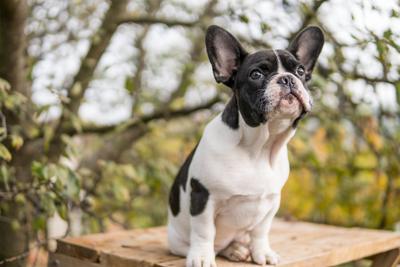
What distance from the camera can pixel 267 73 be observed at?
4.91 ft

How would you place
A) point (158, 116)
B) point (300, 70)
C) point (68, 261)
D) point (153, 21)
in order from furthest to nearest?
→ point (158, 116) < point (153, 21) < point (68, 261) < point (300, 70)

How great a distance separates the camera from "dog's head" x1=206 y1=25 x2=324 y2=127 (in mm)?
1429

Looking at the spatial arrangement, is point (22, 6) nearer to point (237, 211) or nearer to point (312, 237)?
point (237, 211)

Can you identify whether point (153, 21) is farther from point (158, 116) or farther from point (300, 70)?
point (300, 70)

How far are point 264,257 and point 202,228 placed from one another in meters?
0.24

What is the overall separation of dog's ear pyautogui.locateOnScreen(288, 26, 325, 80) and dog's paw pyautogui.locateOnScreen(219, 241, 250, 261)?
0.62 metres

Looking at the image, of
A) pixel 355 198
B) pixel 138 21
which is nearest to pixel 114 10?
pixel 138 21

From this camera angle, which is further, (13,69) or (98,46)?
(98,46)

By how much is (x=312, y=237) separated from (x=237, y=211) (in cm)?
79

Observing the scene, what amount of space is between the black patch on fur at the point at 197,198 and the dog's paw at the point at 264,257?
0.86 feet

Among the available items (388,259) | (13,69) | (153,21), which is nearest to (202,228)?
(388,259)

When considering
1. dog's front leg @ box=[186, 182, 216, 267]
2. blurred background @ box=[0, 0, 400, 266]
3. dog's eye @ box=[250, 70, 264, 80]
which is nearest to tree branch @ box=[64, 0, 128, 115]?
blurred background @ box=[0, 0, 400, 266]

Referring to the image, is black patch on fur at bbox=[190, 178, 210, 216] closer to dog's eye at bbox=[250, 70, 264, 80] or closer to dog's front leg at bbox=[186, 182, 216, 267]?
dog's front leg at bbox=[186, 182, 216, 267]

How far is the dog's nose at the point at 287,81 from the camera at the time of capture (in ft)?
4.68
